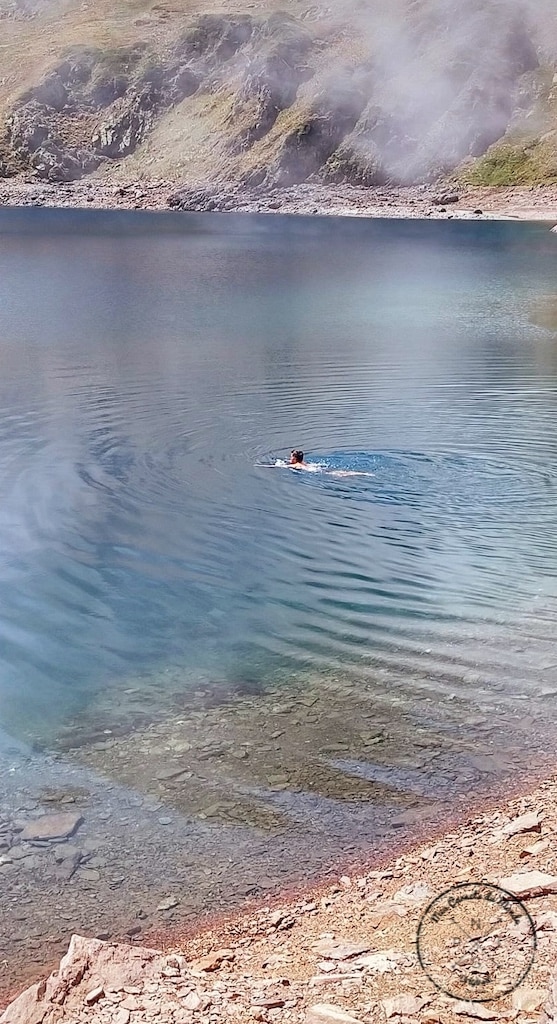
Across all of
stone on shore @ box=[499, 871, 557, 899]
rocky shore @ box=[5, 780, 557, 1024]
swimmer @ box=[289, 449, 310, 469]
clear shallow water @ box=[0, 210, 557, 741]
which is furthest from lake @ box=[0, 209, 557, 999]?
stone on shore @ box=[499, 871, 557, 899]

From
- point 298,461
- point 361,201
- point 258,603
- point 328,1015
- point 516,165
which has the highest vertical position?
point 516,165

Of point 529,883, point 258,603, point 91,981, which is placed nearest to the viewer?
point 91,981

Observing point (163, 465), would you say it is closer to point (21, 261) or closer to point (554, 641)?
point (554, 641)

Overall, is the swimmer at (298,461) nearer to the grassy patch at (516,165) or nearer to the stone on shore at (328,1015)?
the stone on shore at (328,1015)

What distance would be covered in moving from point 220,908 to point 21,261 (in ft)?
260

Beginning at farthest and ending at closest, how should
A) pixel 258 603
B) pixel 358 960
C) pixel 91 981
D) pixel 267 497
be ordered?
pixel 267 497 → pixel 258 603 → pixel 358 960 → pixel 91 981

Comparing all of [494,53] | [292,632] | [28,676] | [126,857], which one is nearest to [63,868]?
[126,857]

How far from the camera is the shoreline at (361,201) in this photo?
526 feet

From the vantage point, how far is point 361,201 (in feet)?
586

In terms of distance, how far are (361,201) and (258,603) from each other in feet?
563

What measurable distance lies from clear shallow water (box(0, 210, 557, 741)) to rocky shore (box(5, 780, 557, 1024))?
4.34m

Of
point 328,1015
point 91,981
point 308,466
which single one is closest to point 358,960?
point 328,1015

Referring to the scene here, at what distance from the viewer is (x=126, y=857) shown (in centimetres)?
1013

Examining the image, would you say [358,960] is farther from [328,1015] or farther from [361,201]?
[361,201]
